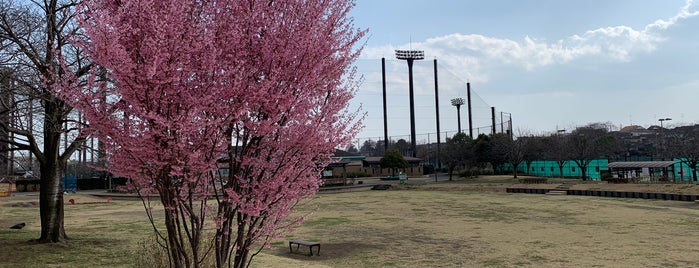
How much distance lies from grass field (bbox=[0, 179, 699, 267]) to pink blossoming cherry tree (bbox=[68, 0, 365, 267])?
1.77 metres

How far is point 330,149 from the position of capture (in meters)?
5.39

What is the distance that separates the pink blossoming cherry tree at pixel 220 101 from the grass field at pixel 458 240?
1766 millimetres

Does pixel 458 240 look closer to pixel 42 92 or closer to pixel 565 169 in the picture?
pixel 42 92

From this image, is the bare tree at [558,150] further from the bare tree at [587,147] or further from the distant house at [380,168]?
the distant house at [380,168]

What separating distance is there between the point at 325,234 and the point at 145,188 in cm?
1332

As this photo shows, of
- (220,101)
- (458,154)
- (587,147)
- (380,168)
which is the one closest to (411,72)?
(380,168)

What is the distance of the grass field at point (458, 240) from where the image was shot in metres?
11.2

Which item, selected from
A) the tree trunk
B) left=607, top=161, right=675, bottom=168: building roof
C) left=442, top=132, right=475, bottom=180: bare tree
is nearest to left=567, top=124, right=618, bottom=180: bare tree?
left=607, top=161, right=675, bottom=168: building roof

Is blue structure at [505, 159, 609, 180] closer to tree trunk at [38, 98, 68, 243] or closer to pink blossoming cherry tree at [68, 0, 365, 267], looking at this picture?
tree trunk at [38, 98, 68, 243]

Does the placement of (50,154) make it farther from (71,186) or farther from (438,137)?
(438,137)

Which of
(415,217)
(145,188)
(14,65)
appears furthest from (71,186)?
(145,188)

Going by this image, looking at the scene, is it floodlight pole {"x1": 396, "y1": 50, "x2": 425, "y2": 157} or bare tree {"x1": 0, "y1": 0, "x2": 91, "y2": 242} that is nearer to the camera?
bare tree {"x1": 0, "y1": 0, "x2": 91, "y2": 242}

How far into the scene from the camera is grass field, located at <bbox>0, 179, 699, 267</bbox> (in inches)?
443

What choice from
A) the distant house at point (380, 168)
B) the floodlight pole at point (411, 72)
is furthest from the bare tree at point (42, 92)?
the floodlight pole at point (411, 72)
